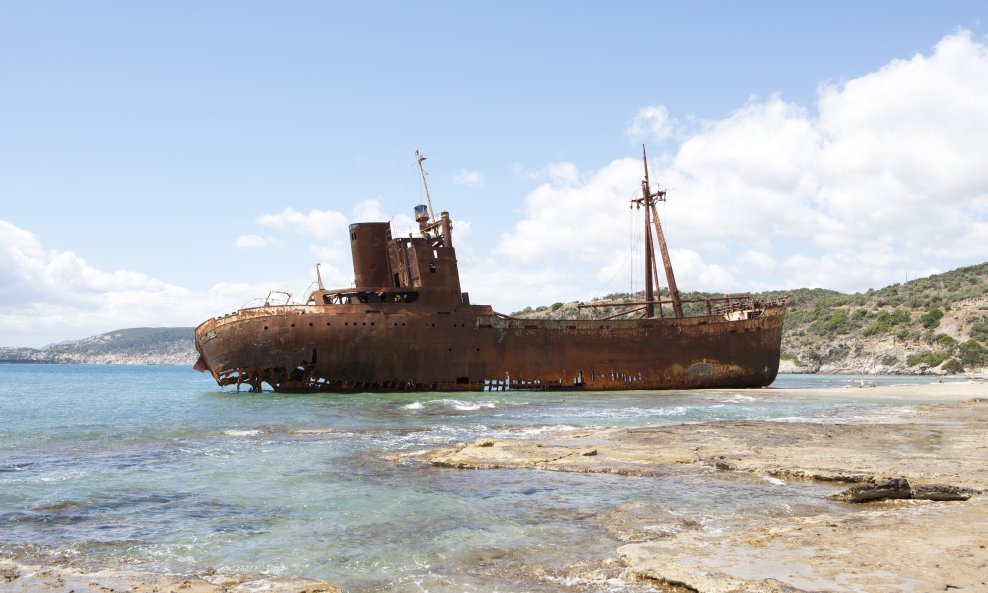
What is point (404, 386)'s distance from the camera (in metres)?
29.6

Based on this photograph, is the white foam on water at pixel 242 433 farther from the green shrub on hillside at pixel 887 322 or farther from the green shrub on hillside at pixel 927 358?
the green shrub on hillside at pixel 887 322

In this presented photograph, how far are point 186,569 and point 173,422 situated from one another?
14.7 meters

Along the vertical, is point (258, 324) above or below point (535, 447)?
above

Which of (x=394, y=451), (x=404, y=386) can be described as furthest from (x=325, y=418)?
(x=404, y=386)

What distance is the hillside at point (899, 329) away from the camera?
6316cm

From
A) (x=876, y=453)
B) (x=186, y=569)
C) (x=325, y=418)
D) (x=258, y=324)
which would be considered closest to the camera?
(x=186, y=569)

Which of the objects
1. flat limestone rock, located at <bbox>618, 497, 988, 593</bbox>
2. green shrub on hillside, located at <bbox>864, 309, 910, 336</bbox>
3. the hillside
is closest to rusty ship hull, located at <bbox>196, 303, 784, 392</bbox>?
flat limestone rock, located at <bbox>618, 497, 988, 593</bbox>

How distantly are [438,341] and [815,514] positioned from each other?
929 inches

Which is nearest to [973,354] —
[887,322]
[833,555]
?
[887,322]

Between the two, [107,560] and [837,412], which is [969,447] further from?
[107,560]

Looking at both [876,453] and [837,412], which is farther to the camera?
[837,412]

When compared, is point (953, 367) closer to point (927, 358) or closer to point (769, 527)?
point (927, 358)

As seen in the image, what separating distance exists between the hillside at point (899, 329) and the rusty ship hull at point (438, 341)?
31.0 metres

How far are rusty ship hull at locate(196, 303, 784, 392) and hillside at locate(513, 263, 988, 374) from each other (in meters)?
31.0
